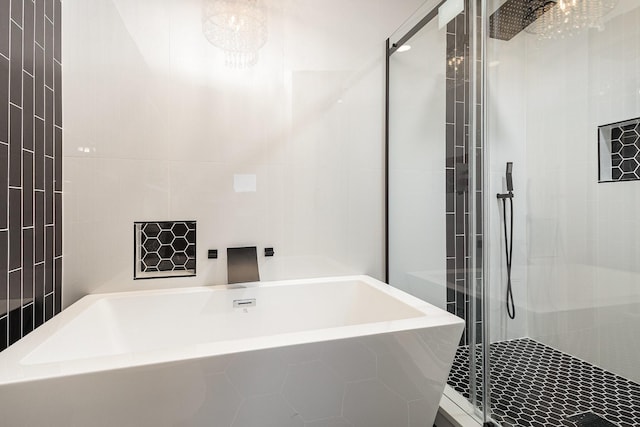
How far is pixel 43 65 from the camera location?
135 cm

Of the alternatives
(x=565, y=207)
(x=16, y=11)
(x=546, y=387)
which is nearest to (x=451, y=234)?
(x=565, y=207)

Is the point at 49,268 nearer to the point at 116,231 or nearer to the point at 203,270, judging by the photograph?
the point at 116,231

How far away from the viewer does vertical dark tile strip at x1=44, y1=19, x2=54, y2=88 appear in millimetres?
1367

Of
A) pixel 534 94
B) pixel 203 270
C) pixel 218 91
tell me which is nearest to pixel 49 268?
pixel 203 270

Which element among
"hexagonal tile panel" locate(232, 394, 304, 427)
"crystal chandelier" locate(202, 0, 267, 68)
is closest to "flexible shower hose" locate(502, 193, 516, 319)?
"hexagonal tile panel" locate(232, 394, 304, 427)

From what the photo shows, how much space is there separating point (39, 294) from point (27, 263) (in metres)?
0.16

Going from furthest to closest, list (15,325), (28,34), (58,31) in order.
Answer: (58,31)
(28,34)
(15,325)

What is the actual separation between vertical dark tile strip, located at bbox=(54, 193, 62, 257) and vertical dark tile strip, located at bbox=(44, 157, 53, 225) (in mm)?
44

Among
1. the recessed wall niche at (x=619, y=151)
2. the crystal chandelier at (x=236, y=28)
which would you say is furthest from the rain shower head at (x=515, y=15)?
the crystal chandelier at (x=236, y=28)

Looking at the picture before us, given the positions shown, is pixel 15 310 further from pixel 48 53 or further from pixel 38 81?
pixel 48 53

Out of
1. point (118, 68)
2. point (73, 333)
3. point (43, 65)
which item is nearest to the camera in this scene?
point (73, 333)

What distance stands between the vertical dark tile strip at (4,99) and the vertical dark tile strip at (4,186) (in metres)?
0.04

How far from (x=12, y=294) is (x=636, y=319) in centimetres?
258

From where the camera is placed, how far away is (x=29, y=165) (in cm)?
125
